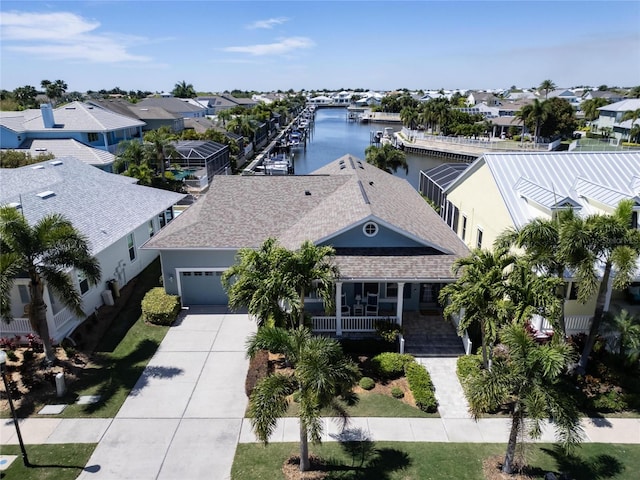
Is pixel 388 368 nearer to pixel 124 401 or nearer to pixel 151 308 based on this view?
pixel 124 401

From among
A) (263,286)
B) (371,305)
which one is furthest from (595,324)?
(263,286)

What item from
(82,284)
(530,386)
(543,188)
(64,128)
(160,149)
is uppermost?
(64,128)

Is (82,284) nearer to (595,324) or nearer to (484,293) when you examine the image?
(484,293)

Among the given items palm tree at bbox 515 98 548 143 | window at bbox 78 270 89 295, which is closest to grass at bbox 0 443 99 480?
window at bbox 78 270 89 295

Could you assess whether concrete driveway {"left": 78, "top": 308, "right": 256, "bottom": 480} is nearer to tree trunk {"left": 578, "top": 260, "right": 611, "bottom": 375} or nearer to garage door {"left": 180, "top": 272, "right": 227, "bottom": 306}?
garage door {"left": 180, "top": 272, "right": 227, "bottom": 306}

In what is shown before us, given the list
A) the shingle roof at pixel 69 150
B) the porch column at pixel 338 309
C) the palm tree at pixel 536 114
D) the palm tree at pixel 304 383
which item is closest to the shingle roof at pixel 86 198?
the porch column at pixel 338 309

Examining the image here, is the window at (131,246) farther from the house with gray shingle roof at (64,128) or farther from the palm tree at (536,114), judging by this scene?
the palm tree at (536,114)

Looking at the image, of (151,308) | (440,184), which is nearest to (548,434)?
(151,308)
